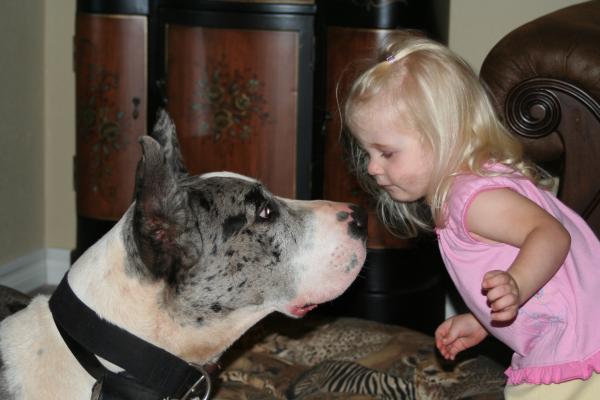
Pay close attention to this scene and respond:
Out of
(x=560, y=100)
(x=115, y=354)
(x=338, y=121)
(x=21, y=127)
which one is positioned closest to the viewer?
(x=115, y=354)

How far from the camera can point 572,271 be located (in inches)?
80.4

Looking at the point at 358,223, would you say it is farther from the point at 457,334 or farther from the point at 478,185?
the point at 457,334

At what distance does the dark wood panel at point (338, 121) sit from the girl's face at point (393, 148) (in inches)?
39.4

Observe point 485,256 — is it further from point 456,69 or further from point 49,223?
point 49,223

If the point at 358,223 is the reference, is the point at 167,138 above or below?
above

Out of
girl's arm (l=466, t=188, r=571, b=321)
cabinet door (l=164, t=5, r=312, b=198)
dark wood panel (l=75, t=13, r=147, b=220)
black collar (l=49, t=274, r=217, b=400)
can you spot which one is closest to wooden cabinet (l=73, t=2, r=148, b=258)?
dark wood panel (l=75, t=13, r=147, b=220)

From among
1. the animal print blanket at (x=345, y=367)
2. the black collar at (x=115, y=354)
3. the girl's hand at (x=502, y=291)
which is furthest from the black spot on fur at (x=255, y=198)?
the animal print blanket at (x=345, y=367)

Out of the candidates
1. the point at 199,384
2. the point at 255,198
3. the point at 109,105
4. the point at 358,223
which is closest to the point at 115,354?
the point at 199,384

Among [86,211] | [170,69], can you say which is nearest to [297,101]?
[170,69]

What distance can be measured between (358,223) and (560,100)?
72cm

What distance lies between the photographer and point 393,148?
2094 millimetres

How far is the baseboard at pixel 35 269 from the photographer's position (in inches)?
161

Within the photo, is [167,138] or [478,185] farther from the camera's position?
[167,138]

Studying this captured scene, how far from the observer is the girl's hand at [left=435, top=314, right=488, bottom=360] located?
2.26 metres
